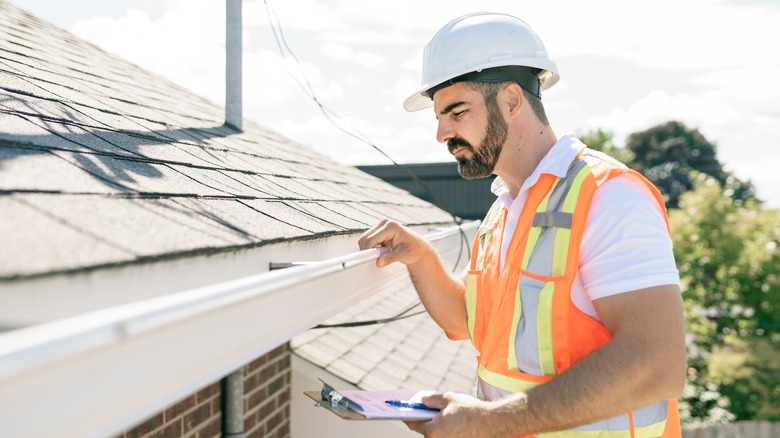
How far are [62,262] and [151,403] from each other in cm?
28

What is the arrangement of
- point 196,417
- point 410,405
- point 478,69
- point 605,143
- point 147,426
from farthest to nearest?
point 605,143, point 196,417, point 147,426, point 478,69, point 410,405

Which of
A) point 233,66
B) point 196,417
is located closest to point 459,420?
point 196,417

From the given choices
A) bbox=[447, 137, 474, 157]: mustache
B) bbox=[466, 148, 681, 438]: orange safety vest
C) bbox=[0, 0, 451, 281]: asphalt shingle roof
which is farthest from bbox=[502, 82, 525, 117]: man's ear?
bbox=[0, 0, 451, 281]: asphalt shingle roof

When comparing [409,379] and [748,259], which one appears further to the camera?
[748,259]

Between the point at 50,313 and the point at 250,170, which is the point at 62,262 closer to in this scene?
the point at 50,313

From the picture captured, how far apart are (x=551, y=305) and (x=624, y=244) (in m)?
0.28

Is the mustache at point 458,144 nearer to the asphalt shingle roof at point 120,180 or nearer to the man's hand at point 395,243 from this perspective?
the man's hand at point 395,243

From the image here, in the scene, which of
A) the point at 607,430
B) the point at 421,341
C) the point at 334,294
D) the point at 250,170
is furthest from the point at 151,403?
the point at 421,341

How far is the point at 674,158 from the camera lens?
45.8 m

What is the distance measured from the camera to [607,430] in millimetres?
1979

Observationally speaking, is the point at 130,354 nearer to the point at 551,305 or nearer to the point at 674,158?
the point at 551,305

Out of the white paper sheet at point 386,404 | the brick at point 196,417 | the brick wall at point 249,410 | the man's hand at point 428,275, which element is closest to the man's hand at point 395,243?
the man's hand at point 428,275

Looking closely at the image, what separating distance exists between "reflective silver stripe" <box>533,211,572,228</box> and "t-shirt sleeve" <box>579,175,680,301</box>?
7 centimetres

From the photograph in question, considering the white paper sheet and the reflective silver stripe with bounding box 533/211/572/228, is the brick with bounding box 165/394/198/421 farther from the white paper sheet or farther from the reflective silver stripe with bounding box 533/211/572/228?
the reflective silver stripe with bounding box 533/211/572/228
